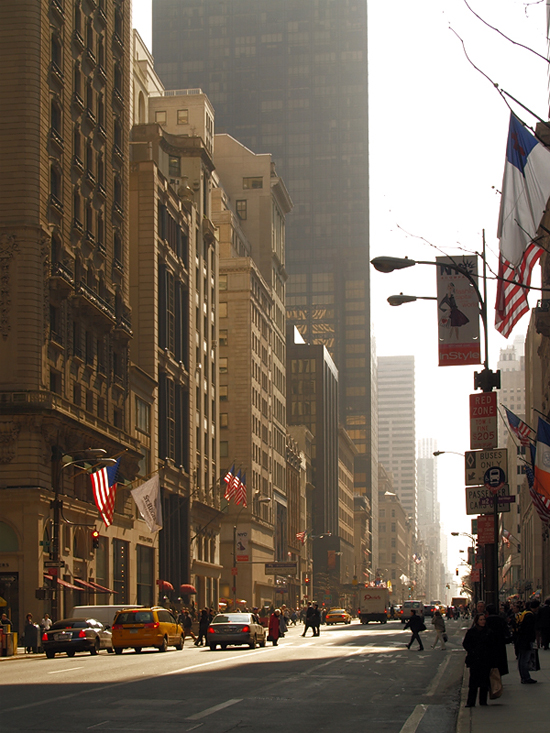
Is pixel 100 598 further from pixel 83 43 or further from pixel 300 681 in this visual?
pixel 300 681

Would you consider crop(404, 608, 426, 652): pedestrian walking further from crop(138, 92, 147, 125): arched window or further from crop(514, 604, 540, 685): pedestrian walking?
crop(138, 92, 147, 125): arched window

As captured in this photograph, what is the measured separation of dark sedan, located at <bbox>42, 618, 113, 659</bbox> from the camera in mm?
38062

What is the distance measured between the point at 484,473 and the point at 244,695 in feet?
29.0

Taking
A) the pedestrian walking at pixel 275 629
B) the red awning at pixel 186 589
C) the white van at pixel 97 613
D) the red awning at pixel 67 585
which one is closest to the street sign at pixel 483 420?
the pedestrian walking at pixel 275 629

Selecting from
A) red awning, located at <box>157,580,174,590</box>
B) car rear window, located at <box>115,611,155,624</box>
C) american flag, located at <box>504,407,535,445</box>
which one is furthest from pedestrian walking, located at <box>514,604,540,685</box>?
red awning, located at <box>157,580,174,590</box>

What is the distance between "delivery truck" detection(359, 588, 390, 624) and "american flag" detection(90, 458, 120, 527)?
4510cm

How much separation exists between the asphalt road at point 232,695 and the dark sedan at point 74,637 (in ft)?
17.6

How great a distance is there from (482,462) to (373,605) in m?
69.1

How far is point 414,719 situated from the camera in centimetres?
1736

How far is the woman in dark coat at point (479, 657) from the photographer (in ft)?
56.3

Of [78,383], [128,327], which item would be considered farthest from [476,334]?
[128,327]

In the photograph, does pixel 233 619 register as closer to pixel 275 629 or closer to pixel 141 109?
pixel 275 629

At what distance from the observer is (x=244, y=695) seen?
67.8ft

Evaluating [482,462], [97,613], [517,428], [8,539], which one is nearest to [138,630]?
[97,613]
